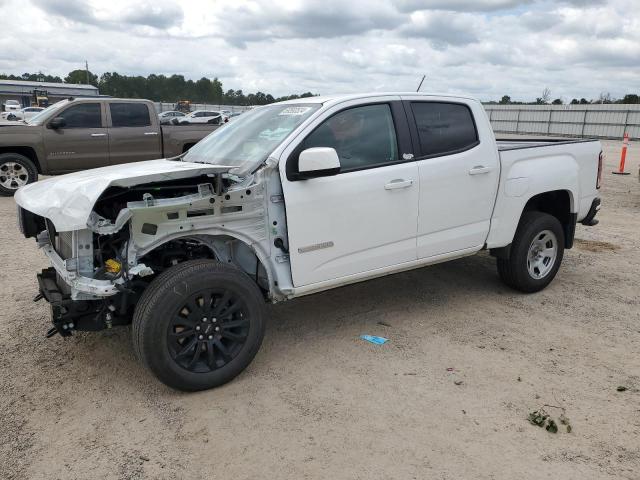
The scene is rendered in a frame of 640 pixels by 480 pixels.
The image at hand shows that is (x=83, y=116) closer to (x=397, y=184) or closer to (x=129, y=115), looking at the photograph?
(x=129, y=115)

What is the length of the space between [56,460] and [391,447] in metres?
1.79

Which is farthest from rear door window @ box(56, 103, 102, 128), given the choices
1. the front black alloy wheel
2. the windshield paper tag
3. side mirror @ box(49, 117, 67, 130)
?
the front black alloy wheel

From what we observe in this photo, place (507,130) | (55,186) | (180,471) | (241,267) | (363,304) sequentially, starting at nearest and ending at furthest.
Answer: (180,471) → (55,186) → (241,267) → (363,304) → (507,130)

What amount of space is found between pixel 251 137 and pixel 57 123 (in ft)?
25.6

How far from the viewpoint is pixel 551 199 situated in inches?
218

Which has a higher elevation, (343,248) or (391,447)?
(343,248)

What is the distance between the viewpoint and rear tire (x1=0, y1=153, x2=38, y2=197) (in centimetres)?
1048

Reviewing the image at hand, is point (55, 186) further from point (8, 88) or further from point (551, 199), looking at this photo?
point (8, 88)

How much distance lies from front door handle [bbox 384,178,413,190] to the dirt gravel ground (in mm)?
1212

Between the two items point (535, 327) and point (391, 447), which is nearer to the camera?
point (391, 447)

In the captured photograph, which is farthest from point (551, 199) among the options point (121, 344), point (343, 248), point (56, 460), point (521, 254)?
point (56, 460)

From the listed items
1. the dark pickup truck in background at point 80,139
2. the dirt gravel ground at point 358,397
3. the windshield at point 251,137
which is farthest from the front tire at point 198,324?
the dark pickup truck in background at point 80,139

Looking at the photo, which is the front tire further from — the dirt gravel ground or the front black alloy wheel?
the dirt gravel ground

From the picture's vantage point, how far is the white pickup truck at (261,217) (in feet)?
11.0
